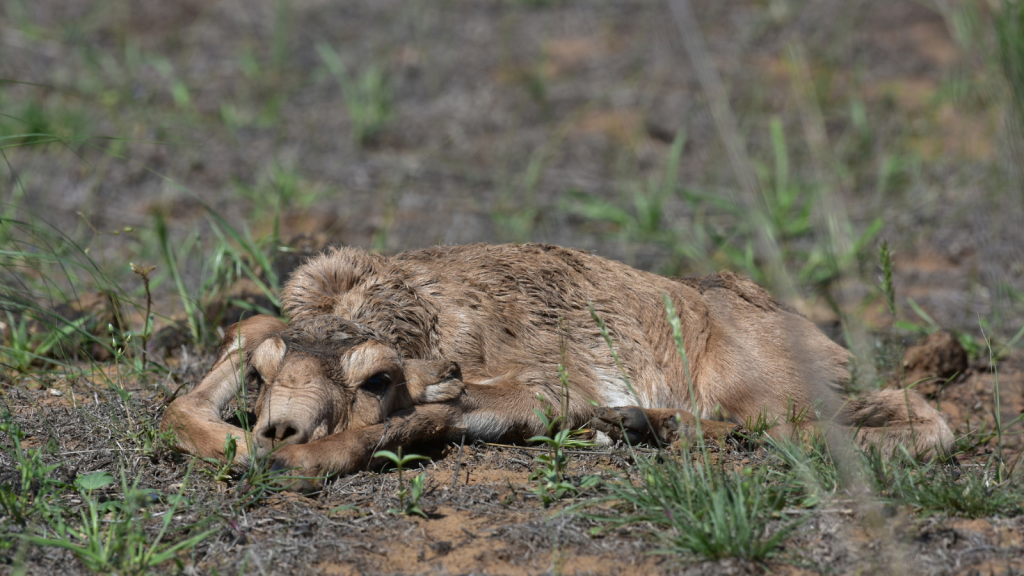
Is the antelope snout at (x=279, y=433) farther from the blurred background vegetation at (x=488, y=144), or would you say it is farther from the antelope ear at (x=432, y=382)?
the blurred background vegetation at (x=488, y=144)

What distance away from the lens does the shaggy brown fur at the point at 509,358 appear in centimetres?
355

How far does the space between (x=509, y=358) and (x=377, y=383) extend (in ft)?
2.71

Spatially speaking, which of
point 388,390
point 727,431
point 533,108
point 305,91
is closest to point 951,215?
point 533,108

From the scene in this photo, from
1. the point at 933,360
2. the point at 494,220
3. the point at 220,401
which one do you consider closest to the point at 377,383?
the point at 220,401

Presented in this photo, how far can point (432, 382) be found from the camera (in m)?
3.82

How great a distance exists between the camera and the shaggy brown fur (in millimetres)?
3547

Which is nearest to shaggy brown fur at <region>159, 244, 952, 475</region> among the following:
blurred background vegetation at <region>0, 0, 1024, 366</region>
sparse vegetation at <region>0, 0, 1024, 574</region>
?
sparse vegetation at <region>0, 0, 1024, 574</region>

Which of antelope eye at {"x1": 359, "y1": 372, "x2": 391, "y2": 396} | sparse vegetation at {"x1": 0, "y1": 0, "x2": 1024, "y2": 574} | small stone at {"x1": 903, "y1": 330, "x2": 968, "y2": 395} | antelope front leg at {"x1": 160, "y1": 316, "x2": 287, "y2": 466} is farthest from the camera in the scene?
small stone at {"x1": 903, "y1": 330, "x2": 968, "y2": 395}

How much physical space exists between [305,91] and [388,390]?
7964 millimetres

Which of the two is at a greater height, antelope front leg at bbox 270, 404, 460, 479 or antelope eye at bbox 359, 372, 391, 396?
antelope eye at bbox 359, 372, 391, 396

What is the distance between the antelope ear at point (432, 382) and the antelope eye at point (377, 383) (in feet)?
0.44

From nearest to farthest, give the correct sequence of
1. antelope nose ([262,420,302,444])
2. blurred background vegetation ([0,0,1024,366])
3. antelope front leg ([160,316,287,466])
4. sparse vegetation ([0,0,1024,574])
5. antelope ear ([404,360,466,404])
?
sparse vegetation ([0,0,1024,574]), antelope nose ([262,420,302,444]), antelope front leg ([160,316,287,466]), antelope ear ([404,360,466,404]), blurred background vegetation ([0,0,1024,366])

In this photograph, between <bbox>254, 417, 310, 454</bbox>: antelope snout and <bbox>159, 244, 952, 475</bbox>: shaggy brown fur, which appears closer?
<bbox>254, 417, 310, 454</bbox>: antelope snout

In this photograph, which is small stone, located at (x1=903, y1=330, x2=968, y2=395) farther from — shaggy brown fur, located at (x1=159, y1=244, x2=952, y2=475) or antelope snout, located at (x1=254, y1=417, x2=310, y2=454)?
antelope snout, located at (x1=254, y1=417, x2=310, y2=454)
